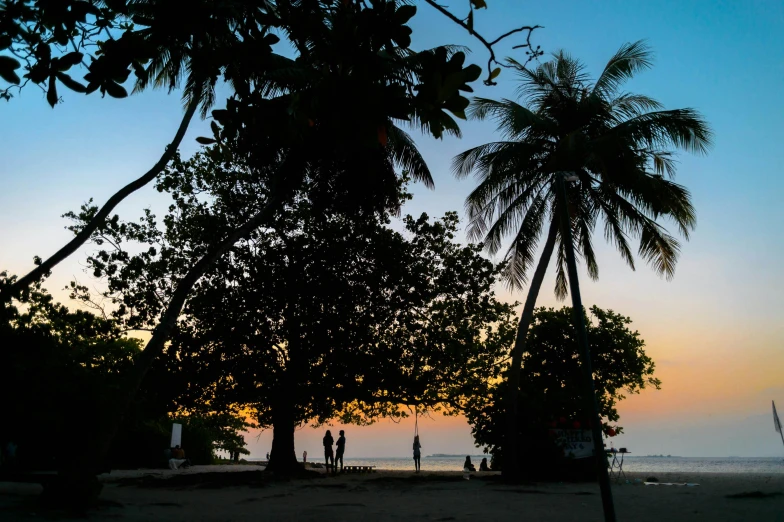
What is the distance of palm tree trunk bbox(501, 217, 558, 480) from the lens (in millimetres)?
15531

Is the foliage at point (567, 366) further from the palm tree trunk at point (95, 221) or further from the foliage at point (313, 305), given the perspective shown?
the palm tree trunk at point (95, 221)

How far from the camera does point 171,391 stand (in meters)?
16.5

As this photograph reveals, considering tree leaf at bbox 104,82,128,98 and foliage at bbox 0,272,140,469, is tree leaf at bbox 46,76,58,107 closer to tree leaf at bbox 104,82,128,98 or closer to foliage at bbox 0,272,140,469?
tree leaf at bbox 104,82,128,98

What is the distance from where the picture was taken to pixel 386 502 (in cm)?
1128

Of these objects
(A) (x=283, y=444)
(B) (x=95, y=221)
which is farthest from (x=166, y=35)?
(A) (x=283, y=444)

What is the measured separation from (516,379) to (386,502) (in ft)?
19.0

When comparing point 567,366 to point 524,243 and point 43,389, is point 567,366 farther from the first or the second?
point 43,389

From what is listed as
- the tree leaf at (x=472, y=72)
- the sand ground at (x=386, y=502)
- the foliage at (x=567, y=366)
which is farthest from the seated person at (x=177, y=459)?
the tree leaf at (x=472, y=72)

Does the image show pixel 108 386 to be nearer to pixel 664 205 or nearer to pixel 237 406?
pixel 237 406

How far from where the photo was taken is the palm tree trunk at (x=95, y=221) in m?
8.71

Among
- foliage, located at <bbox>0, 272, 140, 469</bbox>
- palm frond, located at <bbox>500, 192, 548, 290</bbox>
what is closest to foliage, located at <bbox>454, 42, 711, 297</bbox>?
palm frond, located at <bbox>500, 192, 548, 290</bbox>

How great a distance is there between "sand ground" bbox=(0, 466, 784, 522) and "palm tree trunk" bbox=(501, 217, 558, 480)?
2.37 feet

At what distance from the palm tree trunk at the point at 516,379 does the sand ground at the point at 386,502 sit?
2.37 ft

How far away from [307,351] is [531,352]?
898 cm
